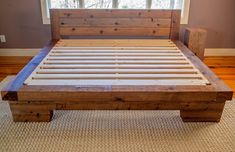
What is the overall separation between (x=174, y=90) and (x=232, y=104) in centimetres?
88

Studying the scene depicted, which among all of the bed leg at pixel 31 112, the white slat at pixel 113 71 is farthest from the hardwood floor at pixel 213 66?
the bed leg at pixel 31 112

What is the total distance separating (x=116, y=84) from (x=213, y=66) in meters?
1.99

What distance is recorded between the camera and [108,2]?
11.5 ft

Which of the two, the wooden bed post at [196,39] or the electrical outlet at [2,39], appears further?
the electrical outlet at [2,39]

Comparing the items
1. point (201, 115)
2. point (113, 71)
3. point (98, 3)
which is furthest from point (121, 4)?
point (201, 115)

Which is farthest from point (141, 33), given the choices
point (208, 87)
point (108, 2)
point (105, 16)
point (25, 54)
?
point (25, 54)

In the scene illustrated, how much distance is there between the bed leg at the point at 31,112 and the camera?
5.92 ft

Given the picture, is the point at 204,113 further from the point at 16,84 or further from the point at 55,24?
the point at 55,24

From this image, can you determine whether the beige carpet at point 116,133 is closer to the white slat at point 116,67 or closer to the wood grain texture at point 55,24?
the white slat at point 116,67

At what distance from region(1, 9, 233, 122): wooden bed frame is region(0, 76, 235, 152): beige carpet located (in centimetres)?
11

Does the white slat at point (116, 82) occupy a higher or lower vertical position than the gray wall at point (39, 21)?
lower

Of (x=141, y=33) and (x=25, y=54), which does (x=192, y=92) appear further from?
(x=25, y=54)

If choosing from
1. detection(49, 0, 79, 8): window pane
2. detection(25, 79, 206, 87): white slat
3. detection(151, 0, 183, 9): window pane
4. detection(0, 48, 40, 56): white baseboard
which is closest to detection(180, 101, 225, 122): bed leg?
detection(25, 79, 206, 87): white slat

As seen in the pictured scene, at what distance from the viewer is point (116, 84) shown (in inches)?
70.1
